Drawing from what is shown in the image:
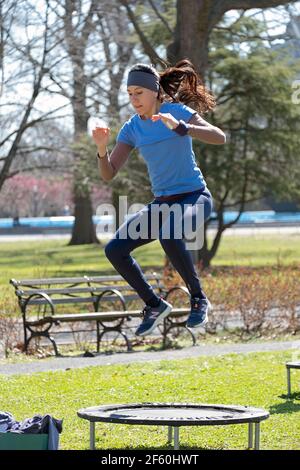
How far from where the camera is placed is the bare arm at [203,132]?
745 cm

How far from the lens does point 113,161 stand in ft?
26.5

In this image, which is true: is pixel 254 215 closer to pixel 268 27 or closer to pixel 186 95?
pixel 268 27

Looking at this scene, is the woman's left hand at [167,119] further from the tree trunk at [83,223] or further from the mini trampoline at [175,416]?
the tree trunk at [83,223]

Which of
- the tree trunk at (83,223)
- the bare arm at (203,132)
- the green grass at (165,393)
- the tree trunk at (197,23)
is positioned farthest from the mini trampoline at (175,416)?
the tree trunk at (83,223)

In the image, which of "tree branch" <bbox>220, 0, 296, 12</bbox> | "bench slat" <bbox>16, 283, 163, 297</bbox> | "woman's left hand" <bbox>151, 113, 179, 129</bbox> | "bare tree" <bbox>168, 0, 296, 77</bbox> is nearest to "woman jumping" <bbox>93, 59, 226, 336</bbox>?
"woman's left hand" <bbox>151, 113, 179, 129</bbox>

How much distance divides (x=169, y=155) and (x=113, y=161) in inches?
20.4

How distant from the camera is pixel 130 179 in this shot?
30.4 m

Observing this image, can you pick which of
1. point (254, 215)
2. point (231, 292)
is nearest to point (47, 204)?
point (254, 215)

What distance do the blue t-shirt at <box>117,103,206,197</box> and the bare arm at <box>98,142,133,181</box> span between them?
0.26m

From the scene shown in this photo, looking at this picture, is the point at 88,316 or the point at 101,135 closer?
the point at 101,135

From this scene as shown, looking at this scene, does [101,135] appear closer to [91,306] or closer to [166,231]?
[166,231]

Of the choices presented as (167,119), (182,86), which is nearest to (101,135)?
(167,119)

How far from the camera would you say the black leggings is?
7699 millimetres

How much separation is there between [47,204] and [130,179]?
7401 centimetres
